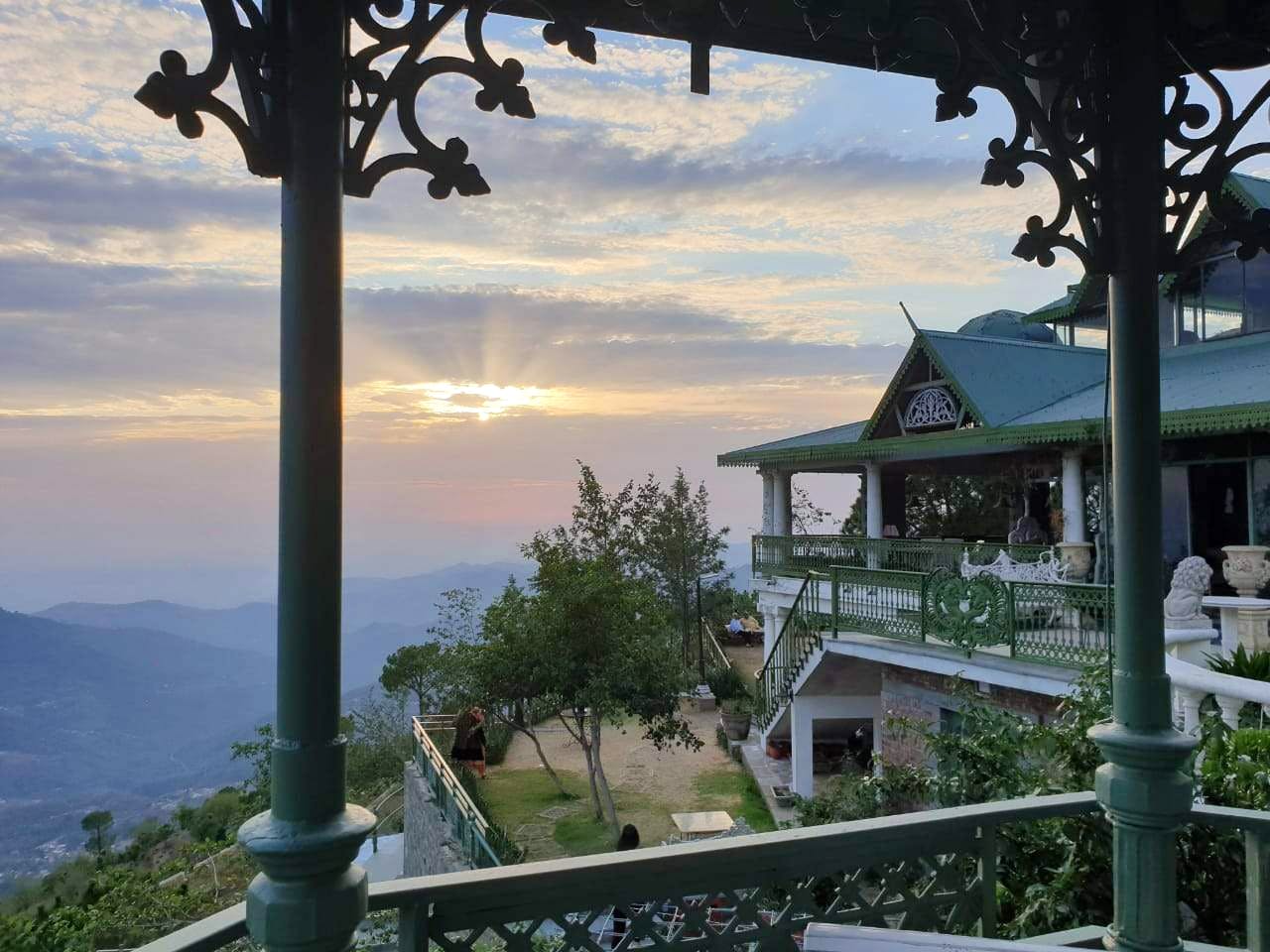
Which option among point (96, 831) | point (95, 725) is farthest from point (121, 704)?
point (96, 831)

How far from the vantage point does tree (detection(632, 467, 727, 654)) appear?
27781 millimetres

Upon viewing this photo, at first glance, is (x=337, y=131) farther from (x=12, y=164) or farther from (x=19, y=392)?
(x=19, y=392)

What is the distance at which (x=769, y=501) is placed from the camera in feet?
67.6

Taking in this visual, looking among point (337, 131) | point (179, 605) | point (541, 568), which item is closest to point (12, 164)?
point (337, 131)

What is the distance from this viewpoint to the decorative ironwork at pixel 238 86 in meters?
1.75

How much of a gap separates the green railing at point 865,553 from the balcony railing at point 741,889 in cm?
1077

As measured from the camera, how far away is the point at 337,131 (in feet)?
6.19

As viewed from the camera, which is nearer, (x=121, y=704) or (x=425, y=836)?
(x=425, y=836)

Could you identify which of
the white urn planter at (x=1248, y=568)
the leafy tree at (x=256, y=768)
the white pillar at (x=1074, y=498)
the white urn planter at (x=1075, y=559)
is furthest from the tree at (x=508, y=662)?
the white urn planter at (x=1248, y=568)

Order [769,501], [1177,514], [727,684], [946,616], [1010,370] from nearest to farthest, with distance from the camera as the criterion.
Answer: [946,616]
[1177,514]
[1010,370]
[769,501]
[727,684]

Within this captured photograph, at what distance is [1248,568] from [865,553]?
669 cm

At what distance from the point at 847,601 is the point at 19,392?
55.6 ft

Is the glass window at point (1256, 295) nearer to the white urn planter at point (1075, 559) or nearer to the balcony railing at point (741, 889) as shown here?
the white urn planter at point (1075, 559)

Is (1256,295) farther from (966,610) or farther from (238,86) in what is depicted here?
(238,86)
